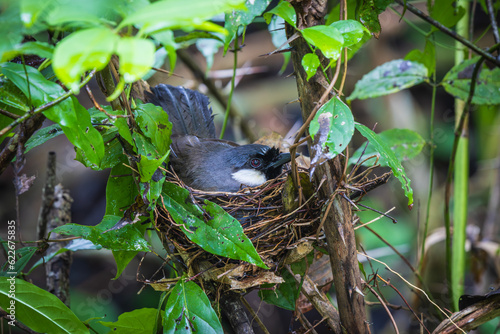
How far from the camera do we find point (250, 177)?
2.74 m

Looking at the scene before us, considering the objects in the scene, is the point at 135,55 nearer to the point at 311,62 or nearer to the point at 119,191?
the point at 311,62

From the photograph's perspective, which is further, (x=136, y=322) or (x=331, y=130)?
(x=136, y=322)

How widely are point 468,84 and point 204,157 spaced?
1597 millimetres

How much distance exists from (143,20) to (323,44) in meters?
0.68

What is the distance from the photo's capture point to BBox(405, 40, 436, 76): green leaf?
2.32 metres

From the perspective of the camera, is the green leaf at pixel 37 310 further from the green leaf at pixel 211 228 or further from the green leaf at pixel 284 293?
the green leaf at pixel 284 293

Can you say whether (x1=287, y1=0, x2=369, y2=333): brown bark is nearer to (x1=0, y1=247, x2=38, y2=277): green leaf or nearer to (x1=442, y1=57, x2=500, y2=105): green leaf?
(x1=442, y1=57, x2=500, y2=105): green leaf

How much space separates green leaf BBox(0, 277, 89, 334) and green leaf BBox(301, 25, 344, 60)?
1.30 m

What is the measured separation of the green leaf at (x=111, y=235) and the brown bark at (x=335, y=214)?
712 mm

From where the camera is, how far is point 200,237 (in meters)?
1.55

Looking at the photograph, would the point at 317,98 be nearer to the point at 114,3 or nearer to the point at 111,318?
the point at 114,3

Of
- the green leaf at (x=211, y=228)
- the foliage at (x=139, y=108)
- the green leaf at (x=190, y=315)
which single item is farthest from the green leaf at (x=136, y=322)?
the green leaf at (x=211, y=228)

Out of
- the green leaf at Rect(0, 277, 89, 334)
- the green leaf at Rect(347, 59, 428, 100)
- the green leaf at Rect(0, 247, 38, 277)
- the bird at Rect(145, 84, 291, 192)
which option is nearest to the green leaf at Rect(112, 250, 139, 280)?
the green leaf at Rect(0, 277, 89, 334)

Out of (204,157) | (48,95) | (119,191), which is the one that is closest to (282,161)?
(204,157)
